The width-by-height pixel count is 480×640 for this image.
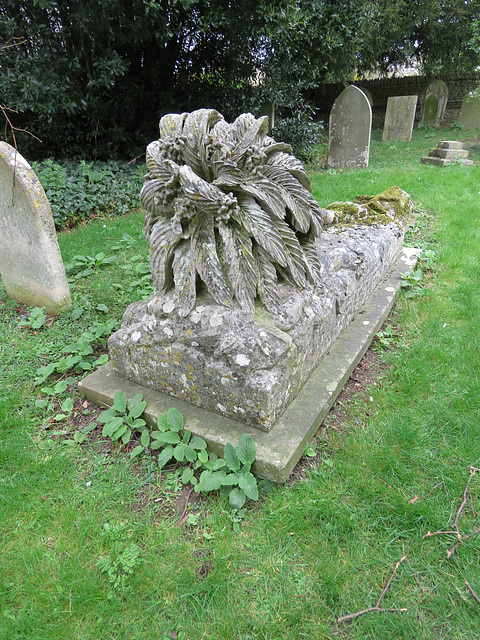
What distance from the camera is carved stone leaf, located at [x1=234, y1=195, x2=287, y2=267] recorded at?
205 cm

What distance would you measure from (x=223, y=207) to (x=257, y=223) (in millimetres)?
207

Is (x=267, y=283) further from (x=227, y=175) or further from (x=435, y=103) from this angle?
(x=435, y=103)

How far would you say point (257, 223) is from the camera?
2053 millimetres

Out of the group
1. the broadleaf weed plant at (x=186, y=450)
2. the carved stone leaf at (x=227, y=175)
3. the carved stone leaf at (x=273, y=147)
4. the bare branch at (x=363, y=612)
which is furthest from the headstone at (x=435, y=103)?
the bare branch at (x=363, y=612)

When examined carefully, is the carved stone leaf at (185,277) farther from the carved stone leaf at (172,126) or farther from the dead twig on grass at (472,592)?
the dead twig on grass at (472,592)

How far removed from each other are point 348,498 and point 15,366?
2430mm

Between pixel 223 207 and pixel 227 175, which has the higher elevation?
pixel 227 175

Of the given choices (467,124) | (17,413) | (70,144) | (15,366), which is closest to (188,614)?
(17,413)

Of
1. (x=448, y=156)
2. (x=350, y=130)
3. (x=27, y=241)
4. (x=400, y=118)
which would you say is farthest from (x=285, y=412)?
(x=400, y=118)

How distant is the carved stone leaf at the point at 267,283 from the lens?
214cm

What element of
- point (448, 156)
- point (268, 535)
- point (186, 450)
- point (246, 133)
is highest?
point (246, 133)

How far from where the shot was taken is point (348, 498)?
6.31 feet

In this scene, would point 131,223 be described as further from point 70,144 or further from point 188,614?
point 188,614

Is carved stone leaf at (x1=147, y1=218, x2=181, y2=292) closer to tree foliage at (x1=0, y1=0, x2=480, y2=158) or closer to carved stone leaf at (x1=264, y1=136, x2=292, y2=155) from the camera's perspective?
carved stone leaf at (x1=264, y1=136, x2=292, y2=155)
